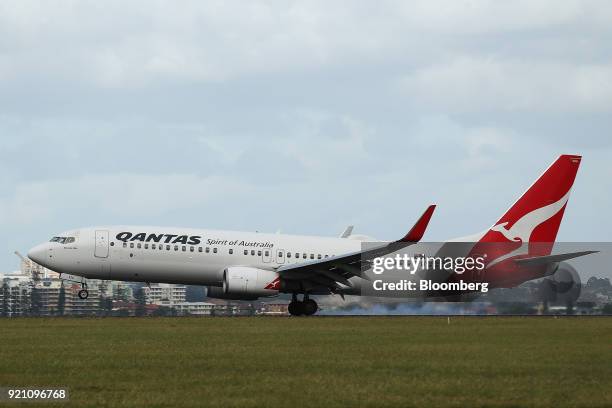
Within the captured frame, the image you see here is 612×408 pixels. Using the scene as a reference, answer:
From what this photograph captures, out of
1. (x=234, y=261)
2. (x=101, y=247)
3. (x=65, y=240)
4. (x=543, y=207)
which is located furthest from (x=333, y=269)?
(x=65, y=240)

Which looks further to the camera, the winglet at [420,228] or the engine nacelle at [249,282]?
the engine nacelle at [249,282]

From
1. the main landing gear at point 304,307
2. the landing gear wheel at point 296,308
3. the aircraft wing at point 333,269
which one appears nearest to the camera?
the aircraft wing at point 333,269

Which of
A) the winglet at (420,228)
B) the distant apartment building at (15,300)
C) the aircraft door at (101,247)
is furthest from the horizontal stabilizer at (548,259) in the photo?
the distant apartment building at (15,300)

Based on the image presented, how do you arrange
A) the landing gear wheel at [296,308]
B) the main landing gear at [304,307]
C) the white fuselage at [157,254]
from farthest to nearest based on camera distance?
the landing gear wheel at [296,308] < the main landing gear at [304,307] < the white fuselage at [157,254]

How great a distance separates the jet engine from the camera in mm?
45562

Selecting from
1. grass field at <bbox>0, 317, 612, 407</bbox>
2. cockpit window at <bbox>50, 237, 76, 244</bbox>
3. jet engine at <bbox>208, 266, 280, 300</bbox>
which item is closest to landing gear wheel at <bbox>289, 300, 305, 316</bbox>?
jet engine at <bbox>208, 266, 280, 300</bbox>

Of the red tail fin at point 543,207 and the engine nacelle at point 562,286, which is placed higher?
the red tail fin at point 543,207

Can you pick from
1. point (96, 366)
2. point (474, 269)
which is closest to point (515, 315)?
point (474, 269)

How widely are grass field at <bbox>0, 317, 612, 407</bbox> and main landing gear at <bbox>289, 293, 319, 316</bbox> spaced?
11.1 metres

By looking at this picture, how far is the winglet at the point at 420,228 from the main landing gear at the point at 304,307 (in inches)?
259

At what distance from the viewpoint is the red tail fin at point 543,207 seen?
50.0 m

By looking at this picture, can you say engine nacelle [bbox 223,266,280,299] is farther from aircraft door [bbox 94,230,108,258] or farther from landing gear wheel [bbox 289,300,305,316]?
aircraft door [bbox 94,230,108,258]

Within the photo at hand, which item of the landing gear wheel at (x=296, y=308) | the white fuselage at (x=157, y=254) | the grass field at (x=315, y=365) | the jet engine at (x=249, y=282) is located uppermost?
the white fuselage at (x=157, y=254)

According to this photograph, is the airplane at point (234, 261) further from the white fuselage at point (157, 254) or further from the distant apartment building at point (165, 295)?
the distant apartment building at point (165, 295)
